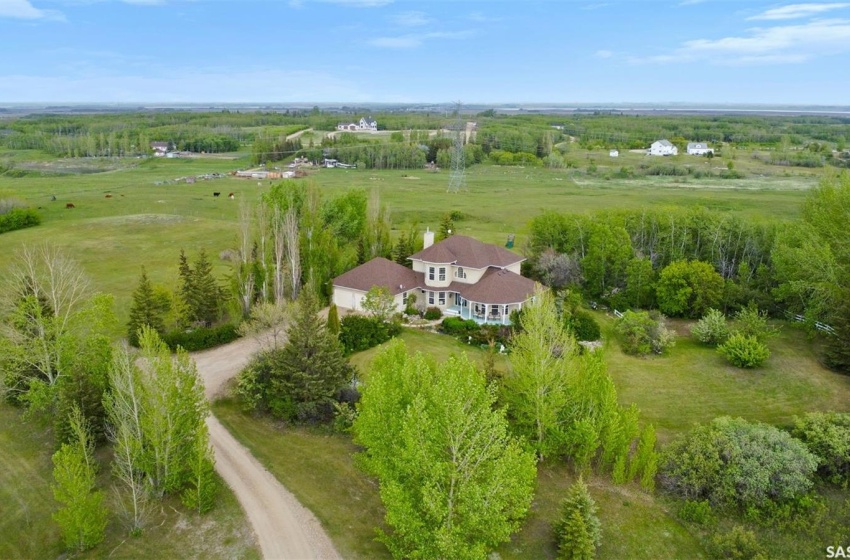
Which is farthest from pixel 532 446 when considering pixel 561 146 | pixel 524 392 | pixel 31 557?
pixel 561 146

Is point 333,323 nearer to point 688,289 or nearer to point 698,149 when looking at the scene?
point 688,289

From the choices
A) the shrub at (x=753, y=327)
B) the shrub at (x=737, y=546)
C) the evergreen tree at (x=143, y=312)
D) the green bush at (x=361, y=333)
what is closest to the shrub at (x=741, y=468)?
the shrub at (x=737, y=546)

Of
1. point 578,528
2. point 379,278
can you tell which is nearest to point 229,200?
point 379,278

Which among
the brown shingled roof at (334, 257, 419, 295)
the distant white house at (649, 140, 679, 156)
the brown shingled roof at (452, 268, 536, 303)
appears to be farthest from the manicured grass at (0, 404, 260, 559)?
the distant white house at (649, 140, 679, 156)

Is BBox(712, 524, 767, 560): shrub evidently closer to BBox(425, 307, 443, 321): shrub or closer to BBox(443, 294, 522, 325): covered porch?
BBox(443, 294, 522, 325): covered porch

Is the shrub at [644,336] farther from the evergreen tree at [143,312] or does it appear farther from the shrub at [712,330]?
the evergreen tree at [143,312]

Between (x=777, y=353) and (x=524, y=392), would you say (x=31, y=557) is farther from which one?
(x=777, y=353)
